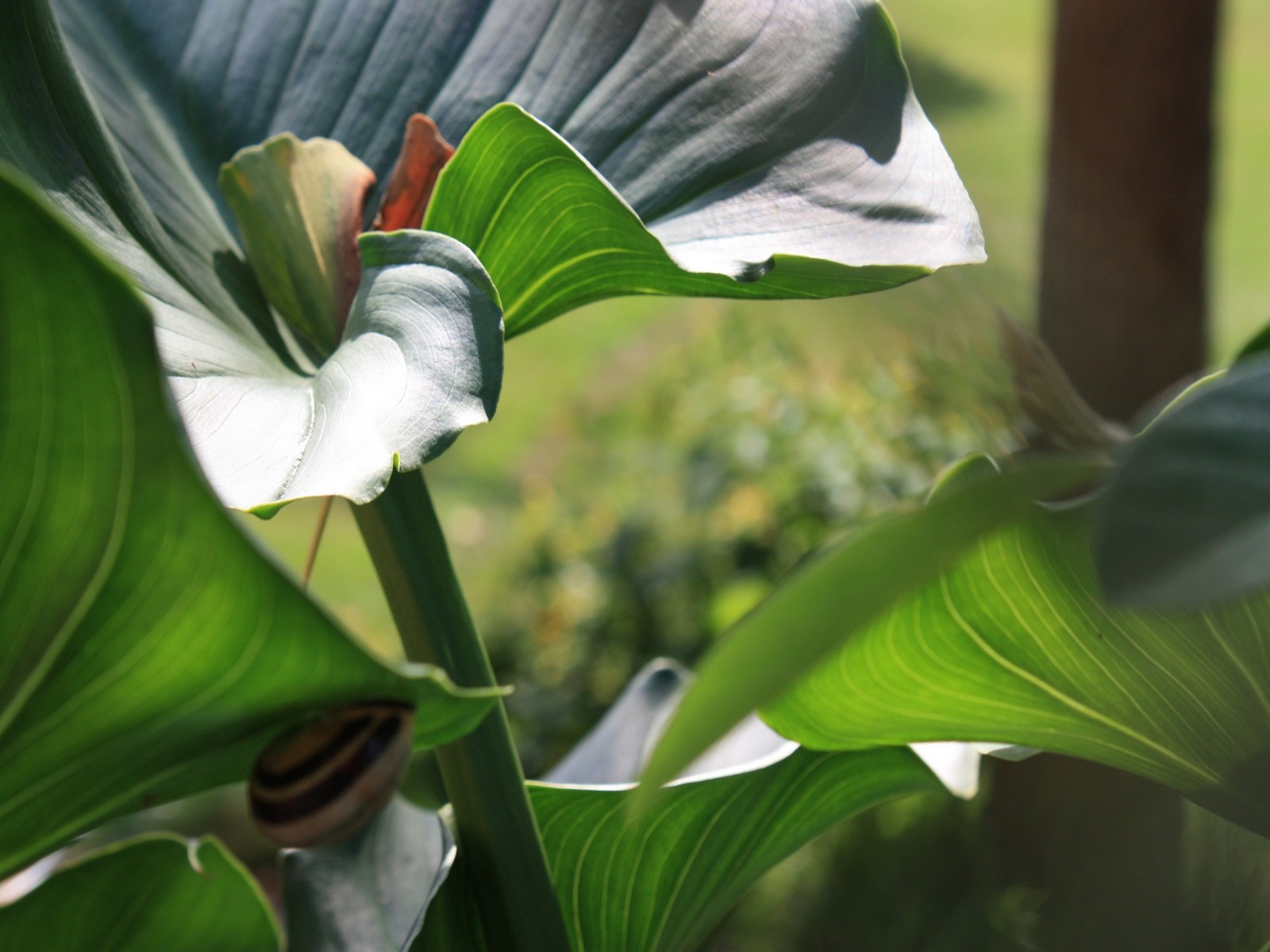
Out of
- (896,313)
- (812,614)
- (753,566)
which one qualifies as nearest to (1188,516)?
(812,614)

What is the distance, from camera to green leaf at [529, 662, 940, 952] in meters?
0.35

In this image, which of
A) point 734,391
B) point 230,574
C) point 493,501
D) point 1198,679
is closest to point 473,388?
point 230,574

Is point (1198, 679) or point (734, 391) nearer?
point (1198, 679)

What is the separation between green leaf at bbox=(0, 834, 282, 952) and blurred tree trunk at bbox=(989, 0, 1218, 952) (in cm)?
94

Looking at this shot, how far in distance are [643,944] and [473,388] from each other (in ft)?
0.77

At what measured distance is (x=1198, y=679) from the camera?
0.91 feet

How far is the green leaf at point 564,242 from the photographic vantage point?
29 cm

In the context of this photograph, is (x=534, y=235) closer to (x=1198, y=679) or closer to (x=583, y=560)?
(x=1198, y=679)

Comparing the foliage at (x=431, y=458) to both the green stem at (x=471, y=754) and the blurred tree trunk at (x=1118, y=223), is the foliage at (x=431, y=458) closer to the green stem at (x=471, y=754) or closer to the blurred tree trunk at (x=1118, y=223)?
the green stem at (x=471, y=754)

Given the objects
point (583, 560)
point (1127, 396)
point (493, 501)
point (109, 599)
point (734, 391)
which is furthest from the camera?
point (493, 501)

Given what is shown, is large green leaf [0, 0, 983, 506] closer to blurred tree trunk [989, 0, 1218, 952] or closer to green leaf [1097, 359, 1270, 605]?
green leaf [1097, 359, 1270, 605]

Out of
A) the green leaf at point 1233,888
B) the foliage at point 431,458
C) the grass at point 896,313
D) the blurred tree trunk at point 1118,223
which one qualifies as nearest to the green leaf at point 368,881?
the foliage at point 431,458

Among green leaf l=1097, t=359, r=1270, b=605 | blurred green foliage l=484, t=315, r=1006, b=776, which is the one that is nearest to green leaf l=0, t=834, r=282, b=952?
green leaf l=1097, t=359, r=1270, b=605

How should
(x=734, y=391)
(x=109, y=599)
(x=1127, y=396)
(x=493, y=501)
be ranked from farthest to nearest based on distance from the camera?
(x=493, y=501) → (x=734, y=391) → (x=1127, y=396) → (x=109, y=599)
